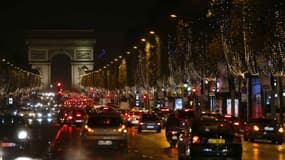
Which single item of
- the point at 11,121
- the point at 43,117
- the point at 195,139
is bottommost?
the point at 43,117

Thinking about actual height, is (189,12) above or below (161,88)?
above

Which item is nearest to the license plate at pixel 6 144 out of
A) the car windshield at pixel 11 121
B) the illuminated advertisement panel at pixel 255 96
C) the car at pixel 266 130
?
the car windshield at pixel 11 121

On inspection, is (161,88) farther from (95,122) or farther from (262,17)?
(95,122)

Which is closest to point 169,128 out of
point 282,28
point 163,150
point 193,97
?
point 163,150

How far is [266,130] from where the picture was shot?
46.6m

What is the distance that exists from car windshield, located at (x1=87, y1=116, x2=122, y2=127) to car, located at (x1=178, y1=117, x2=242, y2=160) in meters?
9.19

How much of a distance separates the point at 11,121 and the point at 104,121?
6.16 metres

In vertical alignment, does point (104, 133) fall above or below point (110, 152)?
above

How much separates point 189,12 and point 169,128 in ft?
138

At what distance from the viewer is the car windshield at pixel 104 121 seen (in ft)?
115

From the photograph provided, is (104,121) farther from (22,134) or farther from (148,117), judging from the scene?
(148,117)

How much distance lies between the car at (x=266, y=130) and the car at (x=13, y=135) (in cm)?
1960

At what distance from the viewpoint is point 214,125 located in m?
26.1

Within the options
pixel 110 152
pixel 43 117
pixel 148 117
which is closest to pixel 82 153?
pixel 110 152
